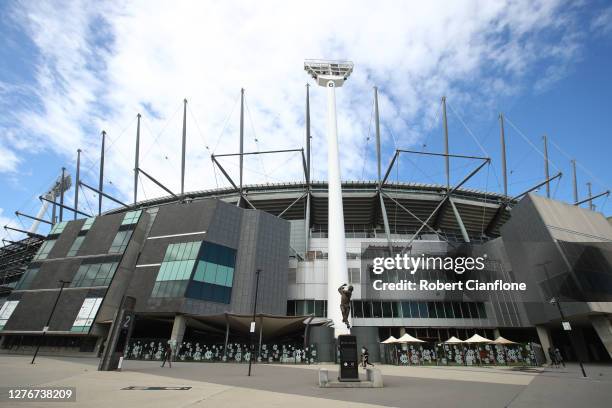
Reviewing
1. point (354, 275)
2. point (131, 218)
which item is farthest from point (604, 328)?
point (131, 218)

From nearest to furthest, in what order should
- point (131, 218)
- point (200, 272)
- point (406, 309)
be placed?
point (200, 272) < point (131, 218) < point (406, 309)

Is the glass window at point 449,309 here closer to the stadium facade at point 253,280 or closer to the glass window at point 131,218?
the stadium facade at point 253,280

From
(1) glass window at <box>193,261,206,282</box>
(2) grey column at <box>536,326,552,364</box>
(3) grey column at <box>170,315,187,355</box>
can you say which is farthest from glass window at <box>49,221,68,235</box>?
(2) grey column at <box>536,326,552,364</box>

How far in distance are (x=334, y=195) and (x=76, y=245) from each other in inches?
1386

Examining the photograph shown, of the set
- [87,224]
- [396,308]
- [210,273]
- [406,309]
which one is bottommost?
[406,309]

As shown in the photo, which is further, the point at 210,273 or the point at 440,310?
the point at 440,310

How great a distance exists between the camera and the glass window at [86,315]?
4047 centimetres

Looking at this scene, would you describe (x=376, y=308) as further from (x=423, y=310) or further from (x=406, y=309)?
(x=423, y=310)

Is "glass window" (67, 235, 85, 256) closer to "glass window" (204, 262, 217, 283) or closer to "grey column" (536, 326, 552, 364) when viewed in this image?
"glass window" (204, 262, 217, 283)

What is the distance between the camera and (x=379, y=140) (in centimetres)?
5903

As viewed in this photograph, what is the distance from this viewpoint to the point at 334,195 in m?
49.2

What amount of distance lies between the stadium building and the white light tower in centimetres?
85

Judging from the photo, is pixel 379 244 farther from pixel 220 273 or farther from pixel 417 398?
pixel 417 398

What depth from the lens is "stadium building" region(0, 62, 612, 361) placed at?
3594cm
